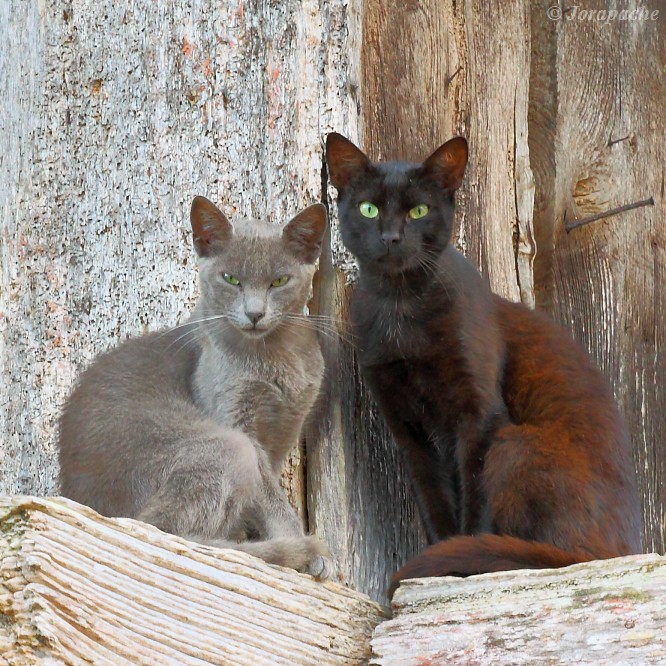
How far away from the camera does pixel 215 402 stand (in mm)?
2523

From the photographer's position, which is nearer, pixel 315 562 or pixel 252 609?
pixel 252 609

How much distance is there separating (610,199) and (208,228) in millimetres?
1326

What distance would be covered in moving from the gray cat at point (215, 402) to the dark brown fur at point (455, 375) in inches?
6.7

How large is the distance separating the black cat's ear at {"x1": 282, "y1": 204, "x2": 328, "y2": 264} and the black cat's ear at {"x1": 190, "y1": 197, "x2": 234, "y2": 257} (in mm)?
150

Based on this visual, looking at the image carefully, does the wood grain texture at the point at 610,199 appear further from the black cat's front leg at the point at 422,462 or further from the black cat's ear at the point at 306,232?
the black cat's ear at the point at 306,232

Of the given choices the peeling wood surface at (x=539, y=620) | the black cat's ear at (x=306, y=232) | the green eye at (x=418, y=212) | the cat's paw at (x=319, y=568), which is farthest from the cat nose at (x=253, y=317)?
the peeling wood surface at (x=539, y=620)

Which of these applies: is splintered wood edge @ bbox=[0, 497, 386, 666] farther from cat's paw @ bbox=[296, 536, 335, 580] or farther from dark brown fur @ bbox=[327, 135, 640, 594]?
dark brown fur @ bbox=[327, 135, 640, 594]

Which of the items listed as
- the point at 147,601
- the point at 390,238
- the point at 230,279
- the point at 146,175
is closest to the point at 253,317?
the point at 230,279

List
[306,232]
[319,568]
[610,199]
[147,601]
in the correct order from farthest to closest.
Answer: [610,199] → [306,232] → [319,568] → [147,601]

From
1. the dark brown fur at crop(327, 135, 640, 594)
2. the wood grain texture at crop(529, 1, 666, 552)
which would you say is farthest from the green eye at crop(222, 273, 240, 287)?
the wood grain texture at crop(529, 1, 666, 552)

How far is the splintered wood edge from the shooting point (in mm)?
1505

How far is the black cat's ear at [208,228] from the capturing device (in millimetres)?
2535

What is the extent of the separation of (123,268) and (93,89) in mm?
507

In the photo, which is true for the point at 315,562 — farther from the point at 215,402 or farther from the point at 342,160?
the point at 342,160
